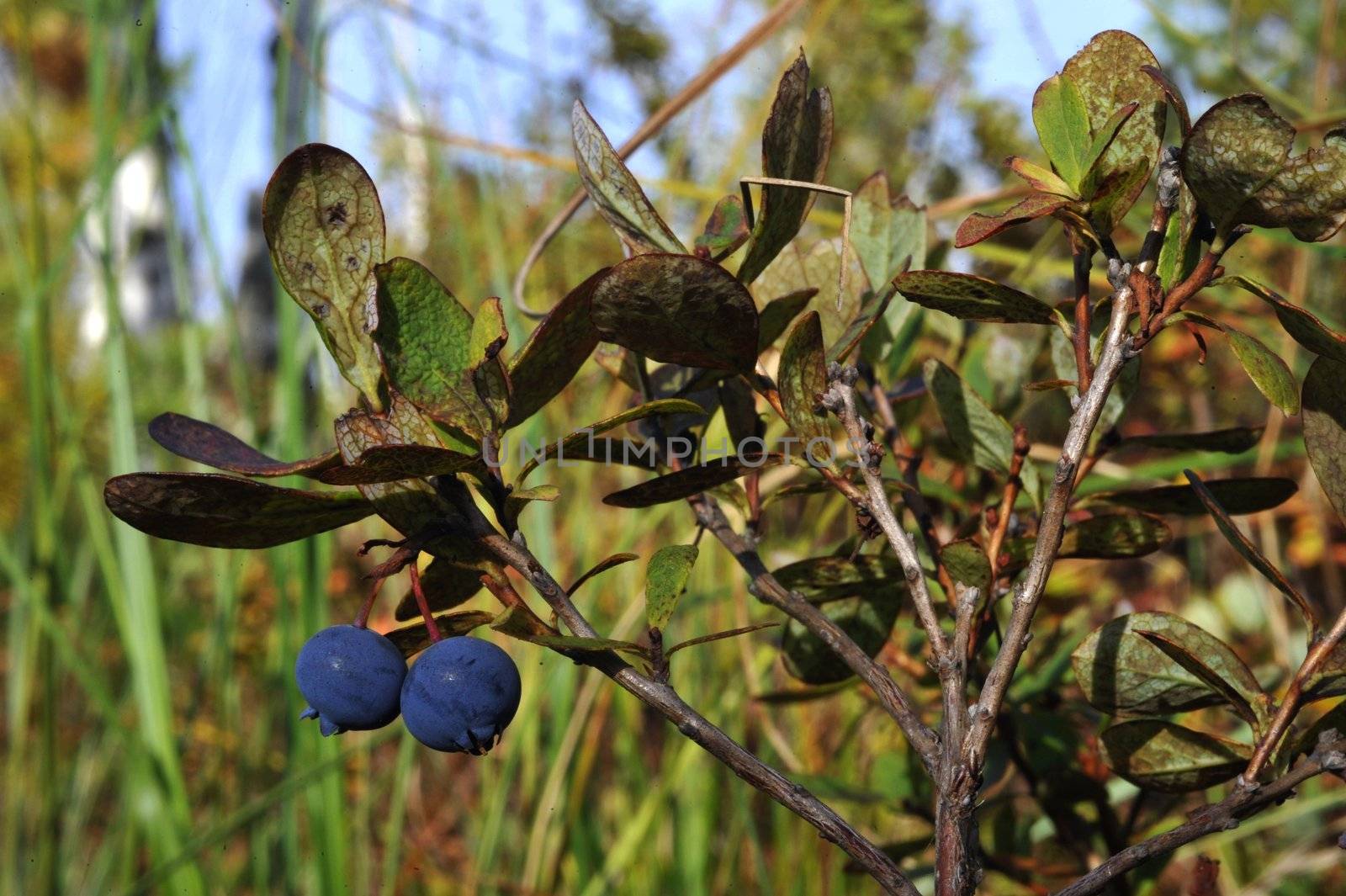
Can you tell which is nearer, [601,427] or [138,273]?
[601,427]

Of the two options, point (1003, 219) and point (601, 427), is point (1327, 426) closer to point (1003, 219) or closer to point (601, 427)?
point (1003, 219)

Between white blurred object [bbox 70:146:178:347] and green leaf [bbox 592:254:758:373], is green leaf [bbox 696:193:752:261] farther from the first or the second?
white blurred object [bbox 70:146:178:347]

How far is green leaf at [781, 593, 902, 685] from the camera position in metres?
0.51

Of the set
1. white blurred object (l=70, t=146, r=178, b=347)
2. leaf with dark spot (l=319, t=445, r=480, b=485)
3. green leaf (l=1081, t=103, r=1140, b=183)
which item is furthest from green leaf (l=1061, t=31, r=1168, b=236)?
white blurred object (l=70, t=146, r=178, b=347)

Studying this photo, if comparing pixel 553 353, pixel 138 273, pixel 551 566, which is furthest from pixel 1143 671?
pixel 138 273

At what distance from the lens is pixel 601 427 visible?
37 cm

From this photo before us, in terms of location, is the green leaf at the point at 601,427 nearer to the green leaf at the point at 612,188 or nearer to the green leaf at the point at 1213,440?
the green leaf at the point at 612,188

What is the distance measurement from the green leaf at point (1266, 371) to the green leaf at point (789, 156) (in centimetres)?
14

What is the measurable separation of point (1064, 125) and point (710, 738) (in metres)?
0.23

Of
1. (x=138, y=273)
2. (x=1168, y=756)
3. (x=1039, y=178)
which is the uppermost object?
(x=138, y=273)

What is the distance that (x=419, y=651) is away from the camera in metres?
0.42

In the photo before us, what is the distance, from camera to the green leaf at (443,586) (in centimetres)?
41

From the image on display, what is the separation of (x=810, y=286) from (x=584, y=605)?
0.84m

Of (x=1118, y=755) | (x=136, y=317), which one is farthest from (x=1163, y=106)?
(x=136, y=317)
